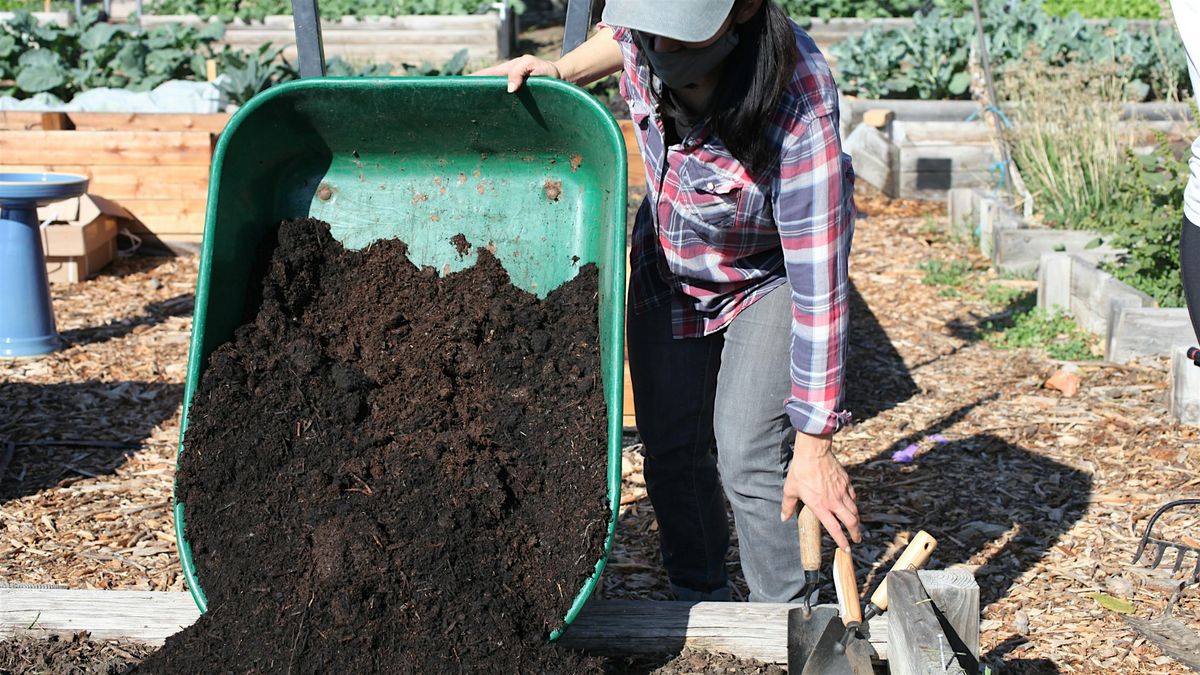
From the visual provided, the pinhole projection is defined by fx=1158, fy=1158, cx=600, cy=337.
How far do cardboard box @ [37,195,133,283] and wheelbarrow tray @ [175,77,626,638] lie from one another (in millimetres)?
3862

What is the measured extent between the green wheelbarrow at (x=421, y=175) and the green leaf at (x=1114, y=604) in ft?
5.21

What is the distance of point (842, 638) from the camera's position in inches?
89.6

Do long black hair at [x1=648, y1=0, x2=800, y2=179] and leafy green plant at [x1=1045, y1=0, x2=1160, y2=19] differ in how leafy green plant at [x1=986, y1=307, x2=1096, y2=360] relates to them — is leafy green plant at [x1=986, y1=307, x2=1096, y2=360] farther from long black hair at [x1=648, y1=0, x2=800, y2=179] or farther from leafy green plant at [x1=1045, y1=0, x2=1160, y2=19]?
leafy green plant at [x1=1045, y1=0, x2=1160, y2=19]

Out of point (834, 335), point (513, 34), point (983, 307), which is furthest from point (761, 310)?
point (513, 34)

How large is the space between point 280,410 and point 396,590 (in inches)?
21.9

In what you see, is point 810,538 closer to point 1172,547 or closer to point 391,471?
point 391,471

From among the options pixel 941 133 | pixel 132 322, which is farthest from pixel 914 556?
pixel 941 133

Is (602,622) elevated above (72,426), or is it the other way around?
(602,622)

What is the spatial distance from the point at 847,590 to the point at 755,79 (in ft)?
3.29

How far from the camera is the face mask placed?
202 centimetres

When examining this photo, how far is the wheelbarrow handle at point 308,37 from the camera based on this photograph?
2.81m

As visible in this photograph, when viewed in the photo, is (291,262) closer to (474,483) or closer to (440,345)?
(440,345)

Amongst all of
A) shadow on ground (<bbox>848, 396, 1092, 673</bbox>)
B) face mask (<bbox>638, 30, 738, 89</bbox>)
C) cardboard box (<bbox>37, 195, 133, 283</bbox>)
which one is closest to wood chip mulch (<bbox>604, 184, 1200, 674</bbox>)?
shadow on ground (<bbox>848, 396, 1092, 673</bbox>)

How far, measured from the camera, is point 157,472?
4.09 meters
